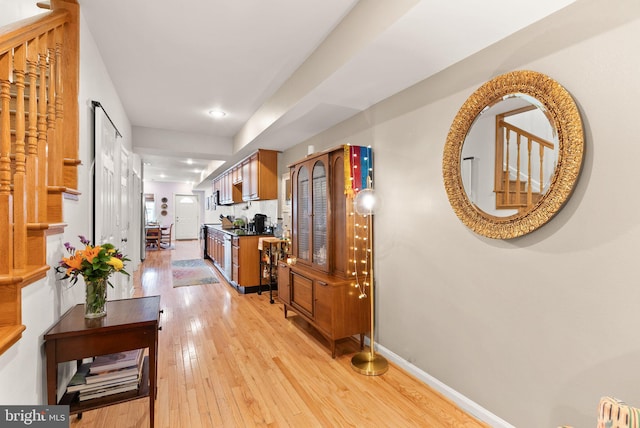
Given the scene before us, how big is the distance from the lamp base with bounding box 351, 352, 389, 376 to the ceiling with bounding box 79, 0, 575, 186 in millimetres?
2245

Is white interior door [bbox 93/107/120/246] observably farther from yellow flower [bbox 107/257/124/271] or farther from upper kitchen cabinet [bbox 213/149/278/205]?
upper kitchen cabinet [bbox 213/149/278/205]

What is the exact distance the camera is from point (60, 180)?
161cm

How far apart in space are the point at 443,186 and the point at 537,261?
758mm

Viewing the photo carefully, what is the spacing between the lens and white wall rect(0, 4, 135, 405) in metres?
1.21

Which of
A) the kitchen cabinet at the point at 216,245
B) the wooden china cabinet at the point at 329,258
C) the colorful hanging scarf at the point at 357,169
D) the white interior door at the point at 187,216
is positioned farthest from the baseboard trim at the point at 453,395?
the white interior door at the point at 187,216

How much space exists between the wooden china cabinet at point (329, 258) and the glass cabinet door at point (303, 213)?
0.01 metres

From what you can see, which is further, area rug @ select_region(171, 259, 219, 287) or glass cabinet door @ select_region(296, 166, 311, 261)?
area rug @ select_region(171, 259, 219, 287)

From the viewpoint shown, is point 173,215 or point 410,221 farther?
point 173,215

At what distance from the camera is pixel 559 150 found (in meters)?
1.49

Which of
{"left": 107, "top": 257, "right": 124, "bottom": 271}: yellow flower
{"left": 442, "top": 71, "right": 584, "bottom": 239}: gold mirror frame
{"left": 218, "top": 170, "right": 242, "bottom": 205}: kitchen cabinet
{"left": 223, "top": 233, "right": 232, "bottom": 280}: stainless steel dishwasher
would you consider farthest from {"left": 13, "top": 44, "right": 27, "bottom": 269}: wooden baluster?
{"left": 218, "top": 170, "right": 242, "bottom": 205}: kitchen cabinet

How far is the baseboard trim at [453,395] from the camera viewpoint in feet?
5.94

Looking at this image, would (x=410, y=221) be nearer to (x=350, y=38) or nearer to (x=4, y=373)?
(x=350, y=38)

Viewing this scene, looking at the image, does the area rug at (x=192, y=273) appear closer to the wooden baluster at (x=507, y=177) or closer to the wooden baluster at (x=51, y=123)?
the wooden baluster at (x=51, y=123)

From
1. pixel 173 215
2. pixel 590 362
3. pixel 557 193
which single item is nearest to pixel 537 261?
pixel 557 193
